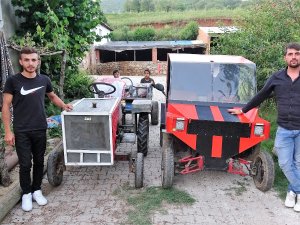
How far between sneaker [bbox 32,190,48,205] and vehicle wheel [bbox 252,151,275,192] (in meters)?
3.13

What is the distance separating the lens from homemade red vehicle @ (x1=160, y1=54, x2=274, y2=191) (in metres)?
5.16

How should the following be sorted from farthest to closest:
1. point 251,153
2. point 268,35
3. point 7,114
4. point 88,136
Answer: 1. point 268,35
2. point 251,153
3. point 88,136
4. point 7,114

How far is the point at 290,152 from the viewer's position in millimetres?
4680

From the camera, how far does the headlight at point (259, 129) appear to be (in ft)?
16.8

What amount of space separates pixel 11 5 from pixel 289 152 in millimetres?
7569

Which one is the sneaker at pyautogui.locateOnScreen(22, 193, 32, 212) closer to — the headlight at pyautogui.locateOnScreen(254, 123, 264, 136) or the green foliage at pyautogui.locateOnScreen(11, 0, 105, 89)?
the headlight at pyautogui.locateOnScreen(254, 123, 264, 136)

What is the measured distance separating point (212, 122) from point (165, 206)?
135cm

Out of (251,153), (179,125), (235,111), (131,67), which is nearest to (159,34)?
(131,67)

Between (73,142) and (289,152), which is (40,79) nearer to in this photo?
(73,142)

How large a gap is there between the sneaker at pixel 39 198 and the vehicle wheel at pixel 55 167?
A: 0.35m

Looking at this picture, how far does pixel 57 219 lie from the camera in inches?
181

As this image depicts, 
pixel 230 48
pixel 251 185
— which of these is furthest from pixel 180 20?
pixel 251 185

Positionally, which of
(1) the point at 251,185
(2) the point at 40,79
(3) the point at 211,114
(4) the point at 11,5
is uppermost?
(4) the point at 11,5

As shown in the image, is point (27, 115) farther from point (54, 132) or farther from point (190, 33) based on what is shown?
point (190, 33)
